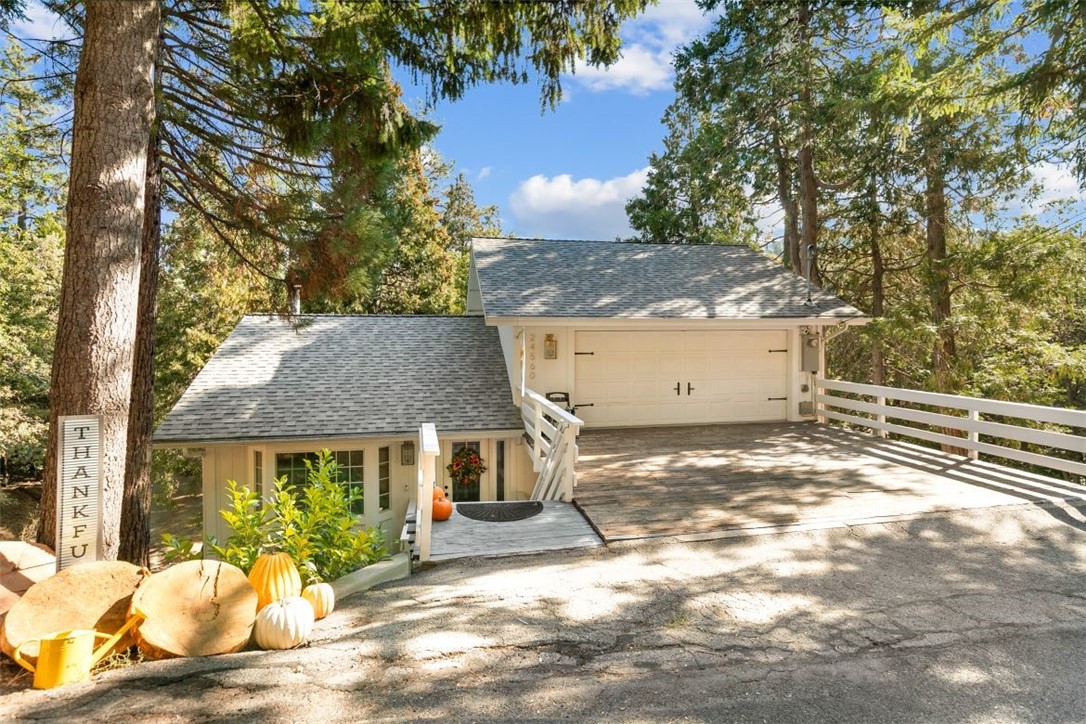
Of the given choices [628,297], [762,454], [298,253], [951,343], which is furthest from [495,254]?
[951,343]

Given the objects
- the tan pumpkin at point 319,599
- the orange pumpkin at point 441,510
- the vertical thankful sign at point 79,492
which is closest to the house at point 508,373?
the orange pumpkin at point 441,510

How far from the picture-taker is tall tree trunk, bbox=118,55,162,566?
6113mm

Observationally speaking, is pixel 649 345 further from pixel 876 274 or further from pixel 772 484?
pixel 876 274

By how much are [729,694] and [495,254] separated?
992 centimetres

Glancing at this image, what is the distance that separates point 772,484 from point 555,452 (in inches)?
102

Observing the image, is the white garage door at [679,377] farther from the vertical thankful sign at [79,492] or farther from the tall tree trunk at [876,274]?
the vertical thankful sign at [79,492]

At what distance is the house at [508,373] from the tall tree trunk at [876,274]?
193 inches

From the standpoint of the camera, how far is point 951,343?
13.3 metres

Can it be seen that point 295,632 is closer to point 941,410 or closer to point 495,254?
point 495,254

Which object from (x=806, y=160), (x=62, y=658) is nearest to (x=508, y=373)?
(x=62, y=658)

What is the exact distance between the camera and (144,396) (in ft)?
20.9

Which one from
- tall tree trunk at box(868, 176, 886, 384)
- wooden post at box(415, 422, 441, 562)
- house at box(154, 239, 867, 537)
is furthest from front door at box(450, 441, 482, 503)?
tall tree trunk at box(868, 176, 886, 384)

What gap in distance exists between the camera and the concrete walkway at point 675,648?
2.61 metres

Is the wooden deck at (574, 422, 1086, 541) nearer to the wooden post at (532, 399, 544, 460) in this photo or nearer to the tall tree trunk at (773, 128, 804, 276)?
the wooden post at (532, 399, 544, 460)
